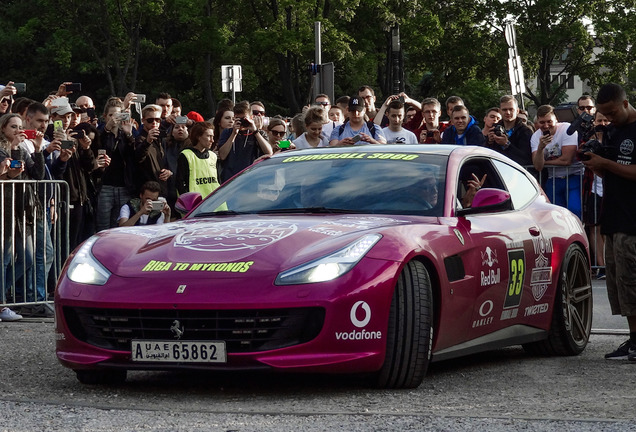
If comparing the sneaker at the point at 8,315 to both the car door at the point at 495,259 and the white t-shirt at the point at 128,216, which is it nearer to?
the white t-shirt at the point at 128,216

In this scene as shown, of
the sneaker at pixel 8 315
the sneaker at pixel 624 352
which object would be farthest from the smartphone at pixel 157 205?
the sneaker at pixel 624 352

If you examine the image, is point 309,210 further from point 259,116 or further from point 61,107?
point 259,116

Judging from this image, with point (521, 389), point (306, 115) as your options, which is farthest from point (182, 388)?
point (306, 115)

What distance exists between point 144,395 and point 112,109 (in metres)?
7.43

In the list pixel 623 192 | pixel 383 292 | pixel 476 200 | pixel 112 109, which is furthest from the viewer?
pixel 112 109

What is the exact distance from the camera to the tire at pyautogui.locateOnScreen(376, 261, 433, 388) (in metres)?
6.55

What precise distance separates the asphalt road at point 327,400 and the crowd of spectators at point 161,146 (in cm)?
361

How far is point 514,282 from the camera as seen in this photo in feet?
25.8

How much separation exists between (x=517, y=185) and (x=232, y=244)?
277 cm

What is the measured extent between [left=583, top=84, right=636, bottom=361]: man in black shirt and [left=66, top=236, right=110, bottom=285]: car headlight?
358cm

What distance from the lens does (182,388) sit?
6938 millimetres

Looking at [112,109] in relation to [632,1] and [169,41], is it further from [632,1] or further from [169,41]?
[632,1]

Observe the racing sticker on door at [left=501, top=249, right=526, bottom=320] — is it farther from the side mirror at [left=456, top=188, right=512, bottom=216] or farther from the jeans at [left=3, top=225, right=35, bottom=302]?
the jeans at [left=3, top=225, right=35, bottom=302]

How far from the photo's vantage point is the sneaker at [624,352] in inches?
330
